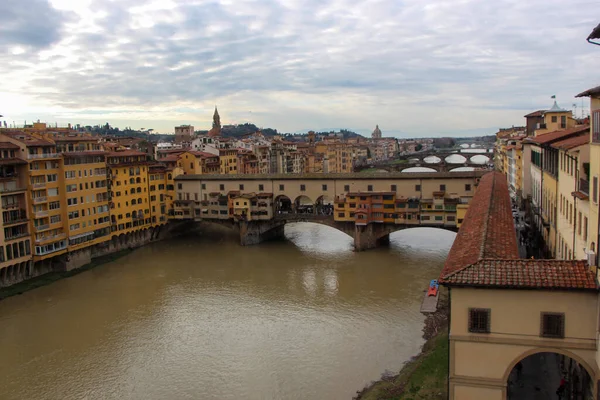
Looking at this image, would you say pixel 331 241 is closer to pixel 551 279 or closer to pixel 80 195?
pixel 80 195

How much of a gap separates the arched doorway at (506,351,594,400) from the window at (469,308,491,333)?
172 centimetres

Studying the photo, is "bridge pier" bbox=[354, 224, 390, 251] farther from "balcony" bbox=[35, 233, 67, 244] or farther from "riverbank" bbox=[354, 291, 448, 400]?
"balcony" bbox=[35, 233, 67, 244]

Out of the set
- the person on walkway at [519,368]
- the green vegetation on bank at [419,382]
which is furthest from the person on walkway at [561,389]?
the green vegetation on bank at [419,382]

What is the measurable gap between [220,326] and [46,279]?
1126 cm

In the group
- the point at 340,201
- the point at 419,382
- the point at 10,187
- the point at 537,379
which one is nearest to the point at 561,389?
the point at 537,379

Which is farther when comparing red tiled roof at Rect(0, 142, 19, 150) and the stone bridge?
the stone bridge

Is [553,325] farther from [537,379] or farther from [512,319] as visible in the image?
[537,379]

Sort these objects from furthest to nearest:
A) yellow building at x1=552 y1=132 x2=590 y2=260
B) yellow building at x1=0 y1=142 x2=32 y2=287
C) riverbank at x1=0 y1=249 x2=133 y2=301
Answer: yellow building at x1=0 y1=142 x2=32 y2=287 < riverbank at x1=0 y1=249 x2=133 y2=301 < yellow building at x1=552 y1=132 x2=590 y2=260

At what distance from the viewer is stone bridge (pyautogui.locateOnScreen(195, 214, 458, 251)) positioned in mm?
30797

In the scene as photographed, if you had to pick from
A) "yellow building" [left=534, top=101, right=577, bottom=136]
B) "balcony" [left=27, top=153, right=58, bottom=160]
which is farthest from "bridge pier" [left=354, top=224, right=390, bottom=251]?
"balcony" [left=27, top=153, right=58, bottom=160]

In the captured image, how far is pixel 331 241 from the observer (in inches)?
1352

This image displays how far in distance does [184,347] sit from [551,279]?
12114 mm

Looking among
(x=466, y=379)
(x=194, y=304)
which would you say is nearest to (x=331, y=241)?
(x=194, y=304)

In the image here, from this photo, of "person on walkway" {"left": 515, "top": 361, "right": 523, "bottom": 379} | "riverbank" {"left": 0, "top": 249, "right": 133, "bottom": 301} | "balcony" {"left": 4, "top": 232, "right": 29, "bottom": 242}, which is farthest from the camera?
"balcony" {"left": 4, "top": 232, "right": 29, "bottom": 242}
